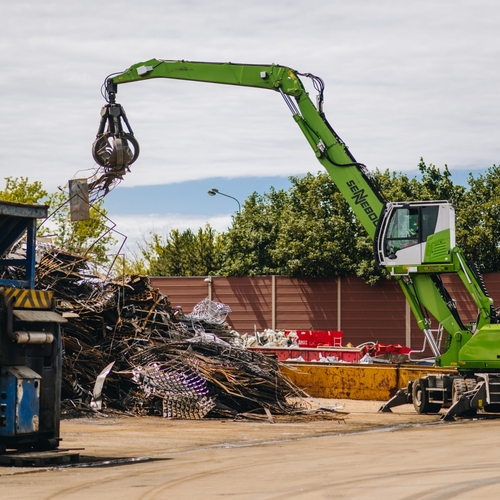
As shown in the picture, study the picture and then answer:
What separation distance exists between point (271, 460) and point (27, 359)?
3489 mm

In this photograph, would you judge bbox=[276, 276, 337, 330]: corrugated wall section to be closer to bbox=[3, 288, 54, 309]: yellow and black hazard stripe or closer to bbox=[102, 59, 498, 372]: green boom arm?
bbox=[102, 59, 498, 372]: green boom arm

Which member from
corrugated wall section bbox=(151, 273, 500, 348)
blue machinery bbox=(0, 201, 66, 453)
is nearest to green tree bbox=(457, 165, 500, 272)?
corrugated wall section bbox=(151, 273, 500, 348)

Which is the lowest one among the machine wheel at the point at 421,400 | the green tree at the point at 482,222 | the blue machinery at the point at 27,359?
the machine wheel at the point at 421,400

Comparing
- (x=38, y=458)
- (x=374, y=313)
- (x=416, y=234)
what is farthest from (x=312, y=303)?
(x=38, y=458)

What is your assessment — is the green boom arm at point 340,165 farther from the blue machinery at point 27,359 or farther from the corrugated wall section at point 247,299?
the corrugated wall section at point 247,299

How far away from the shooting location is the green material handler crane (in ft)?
66.7

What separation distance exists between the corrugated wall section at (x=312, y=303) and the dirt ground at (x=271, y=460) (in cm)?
2010

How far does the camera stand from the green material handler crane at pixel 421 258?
801 inches

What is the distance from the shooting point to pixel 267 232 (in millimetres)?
49094

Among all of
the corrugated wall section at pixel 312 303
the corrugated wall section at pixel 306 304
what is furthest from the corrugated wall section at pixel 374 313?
the corrugated wall section at pixel 306 304

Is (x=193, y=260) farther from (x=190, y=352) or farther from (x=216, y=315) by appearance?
(x=190, y=352)

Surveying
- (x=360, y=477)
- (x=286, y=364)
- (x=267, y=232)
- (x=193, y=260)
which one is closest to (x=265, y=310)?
(x=267, y=232)

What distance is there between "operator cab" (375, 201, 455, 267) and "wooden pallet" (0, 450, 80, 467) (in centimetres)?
1047

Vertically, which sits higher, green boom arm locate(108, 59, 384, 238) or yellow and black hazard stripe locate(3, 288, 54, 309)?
green boom arm locate(108, 59, 384, 238)
